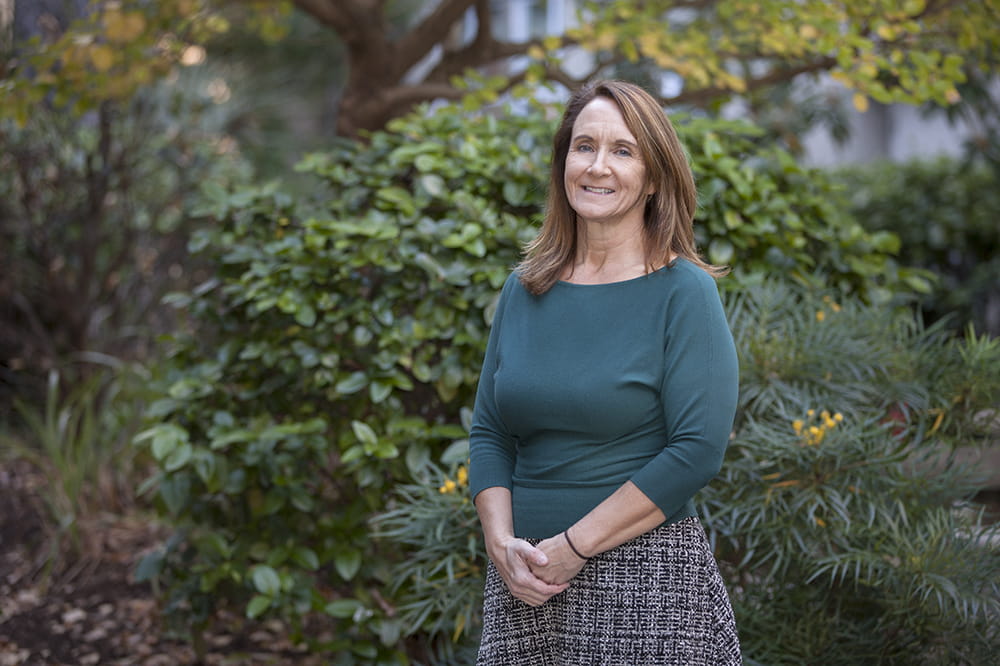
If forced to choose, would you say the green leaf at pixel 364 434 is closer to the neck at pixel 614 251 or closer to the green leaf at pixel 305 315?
the green leaf at pixel 305 315

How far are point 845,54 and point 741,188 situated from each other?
109 cm

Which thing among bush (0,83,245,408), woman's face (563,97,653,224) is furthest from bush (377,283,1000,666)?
bush (0,83,245,408)

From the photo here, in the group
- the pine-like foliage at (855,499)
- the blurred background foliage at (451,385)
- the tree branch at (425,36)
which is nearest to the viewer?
the pine-like foliage at (855,499)

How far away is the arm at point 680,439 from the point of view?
5.64 ft

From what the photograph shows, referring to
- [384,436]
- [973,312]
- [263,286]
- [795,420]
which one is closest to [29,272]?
[263,286]

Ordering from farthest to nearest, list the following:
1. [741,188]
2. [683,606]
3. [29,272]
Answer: [29,272] < [741,188] < [683,606]

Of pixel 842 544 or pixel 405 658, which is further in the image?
pixel 405 658

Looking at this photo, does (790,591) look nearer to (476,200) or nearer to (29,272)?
(476,200)

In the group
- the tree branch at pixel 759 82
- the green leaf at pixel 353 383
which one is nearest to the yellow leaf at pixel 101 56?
the green leaf at pixel 353 383

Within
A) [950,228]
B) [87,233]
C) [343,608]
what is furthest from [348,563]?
[950,228]

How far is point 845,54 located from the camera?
154 inches

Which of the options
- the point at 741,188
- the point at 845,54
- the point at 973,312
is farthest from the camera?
the point at 973,312

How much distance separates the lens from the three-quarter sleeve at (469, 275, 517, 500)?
6.58 ft

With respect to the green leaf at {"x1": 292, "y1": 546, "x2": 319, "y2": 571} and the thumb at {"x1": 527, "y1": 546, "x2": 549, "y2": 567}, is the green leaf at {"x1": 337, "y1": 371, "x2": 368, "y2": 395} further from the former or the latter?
the thumb at {"x1": 527, "y1": 546, "x2": 549, "y2": 567}
